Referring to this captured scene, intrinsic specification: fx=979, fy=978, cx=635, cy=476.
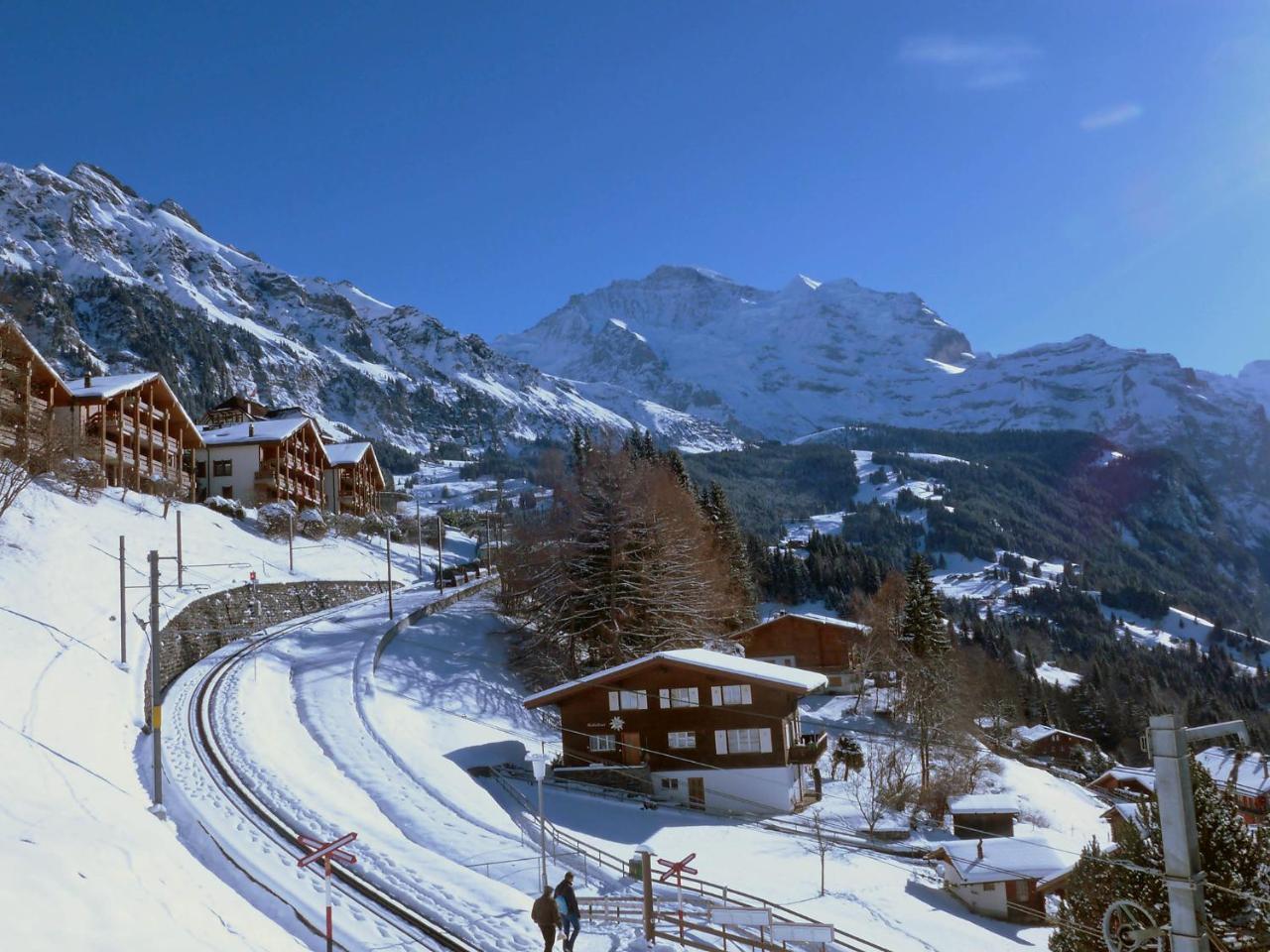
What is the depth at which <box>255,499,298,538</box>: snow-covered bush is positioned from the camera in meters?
77.5

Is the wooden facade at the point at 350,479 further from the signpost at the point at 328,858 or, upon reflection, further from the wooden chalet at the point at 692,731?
the signpost at the point at 328,858

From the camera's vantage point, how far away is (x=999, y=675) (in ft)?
351

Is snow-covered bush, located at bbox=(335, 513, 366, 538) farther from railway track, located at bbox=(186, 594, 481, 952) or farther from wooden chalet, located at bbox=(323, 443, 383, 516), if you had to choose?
railway track, located at bbox=(186, 594, 481, 952)

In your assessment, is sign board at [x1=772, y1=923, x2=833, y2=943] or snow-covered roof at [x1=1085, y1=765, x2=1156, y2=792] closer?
sign board at [x1=772, y1=923, x2=833, y2=943]

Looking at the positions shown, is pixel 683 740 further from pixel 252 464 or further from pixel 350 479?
pixel 350 479

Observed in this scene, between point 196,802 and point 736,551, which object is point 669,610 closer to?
point 736,551

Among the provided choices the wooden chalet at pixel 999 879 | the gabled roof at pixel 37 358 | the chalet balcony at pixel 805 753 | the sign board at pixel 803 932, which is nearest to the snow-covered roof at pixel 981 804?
the wooden chalet at pixel 999 879

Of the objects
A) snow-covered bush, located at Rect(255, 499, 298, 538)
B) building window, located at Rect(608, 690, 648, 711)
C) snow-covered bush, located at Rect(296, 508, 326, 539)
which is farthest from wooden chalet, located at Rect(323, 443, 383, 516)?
building window, located at Rect(608, 690, 648, 711)

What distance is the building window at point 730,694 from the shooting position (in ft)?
145

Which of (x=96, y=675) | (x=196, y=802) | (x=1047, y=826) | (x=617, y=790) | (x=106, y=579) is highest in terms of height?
(x=106, y=579)

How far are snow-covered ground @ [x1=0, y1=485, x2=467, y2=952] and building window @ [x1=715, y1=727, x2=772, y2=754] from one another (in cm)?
2379

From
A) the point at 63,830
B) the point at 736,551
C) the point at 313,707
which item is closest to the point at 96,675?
the point at 313,707

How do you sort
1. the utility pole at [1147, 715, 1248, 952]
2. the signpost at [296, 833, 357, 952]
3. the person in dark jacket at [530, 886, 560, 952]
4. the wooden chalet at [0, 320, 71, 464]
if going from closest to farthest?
1. the utility pole at [1147, 715, 1248, 952]
2. the signpost at [296, 833, 357, 952]
3. the person in dark jacket at [530, 886, 560, 952]
4. the wooden chalet at [0, 320, 71, 464]

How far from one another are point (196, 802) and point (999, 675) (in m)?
96.8
